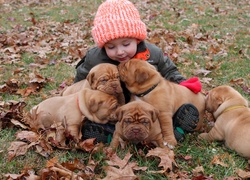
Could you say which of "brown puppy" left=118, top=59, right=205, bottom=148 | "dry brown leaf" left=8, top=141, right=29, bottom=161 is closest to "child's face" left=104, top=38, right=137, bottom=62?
"brown puppy" left=118, top=59, right=205, bottom=148

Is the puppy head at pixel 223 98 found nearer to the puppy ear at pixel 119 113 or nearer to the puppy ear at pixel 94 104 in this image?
the puppy ear at pixel 119 113

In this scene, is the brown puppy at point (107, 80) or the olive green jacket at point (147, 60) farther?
the olive green jacket at point (147, 60)

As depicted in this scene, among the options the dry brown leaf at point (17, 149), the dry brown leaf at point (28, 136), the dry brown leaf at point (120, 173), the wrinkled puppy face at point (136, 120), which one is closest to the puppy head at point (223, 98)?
the wrinkled puppy face at point (136, 120)

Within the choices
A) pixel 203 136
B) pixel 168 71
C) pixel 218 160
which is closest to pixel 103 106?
pixel 203 136

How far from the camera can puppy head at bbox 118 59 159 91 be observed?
14.5ft

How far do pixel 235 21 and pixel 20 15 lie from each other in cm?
823

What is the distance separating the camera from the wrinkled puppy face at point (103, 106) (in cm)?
431

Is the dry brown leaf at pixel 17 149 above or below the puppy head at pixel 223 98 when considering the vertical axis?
below

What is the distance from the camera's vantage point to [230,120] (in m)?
4.34

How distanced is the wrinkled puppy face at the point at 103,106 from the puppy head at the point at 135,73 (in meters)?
0.35

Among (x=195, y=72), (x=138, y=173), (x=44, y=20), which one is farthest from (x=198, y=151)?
(x=44, y=20)

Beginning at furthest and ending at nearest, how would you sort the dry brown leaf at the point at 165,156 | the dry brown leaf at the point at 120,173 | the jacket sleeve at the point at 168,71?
the jacket sleeve at the point at 168,71
the dry brown leaf at the point at 165,156
the dry brown leaf at the point at 120,173

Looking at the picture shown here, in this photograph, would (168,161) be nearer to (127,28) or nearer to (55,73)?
(127,28)

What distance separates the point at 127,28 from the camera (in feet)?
16.5
